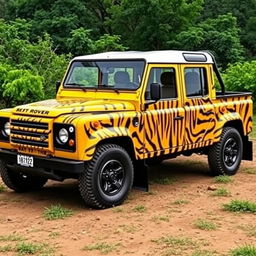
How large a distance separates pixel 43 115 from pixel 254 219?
112 inches

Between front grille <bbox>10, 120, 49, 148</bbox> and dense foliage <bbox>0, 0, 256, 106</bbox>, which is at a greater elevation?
dense foliage <bbox>0, 0, 256, 106</bbox>

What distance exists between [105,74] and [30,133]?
1.62 meters

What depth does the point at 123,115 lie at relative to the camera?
680cm

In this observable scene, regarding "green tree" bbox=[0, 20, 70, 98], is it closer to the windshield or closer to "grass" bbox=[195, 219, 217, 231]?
the windshield

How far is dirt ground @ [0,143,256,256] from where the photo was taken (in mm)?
5242

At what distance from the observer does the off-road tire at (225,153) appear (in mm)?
8492

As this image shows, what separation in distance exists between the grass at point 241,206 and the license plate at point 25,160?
2.53 meters

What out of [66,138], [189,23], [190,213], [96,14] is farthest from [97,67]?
[96,14]

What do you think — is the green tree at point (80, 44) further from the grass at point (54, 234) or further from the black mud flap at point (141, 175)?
the grass at point (54, 234)

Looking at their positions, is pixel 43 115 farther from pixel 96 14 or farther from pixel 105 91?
pixel 96 14

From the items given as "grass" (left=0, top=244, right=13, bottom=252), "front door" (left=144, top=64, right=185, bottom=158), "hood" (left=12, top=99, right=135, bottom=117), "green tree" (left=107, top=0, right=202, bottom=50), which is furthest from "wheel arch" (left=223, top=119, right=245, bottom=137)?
"green tree" (left=107, top=0, right=202, bottom=50)

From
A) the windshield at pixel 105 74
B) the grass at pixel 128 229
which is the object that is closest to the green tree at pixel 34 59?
the windshield at pixel 105 74

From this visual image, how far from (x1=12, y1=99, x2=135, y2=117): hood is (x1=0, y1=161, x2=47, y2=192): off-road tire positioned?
3.39ft

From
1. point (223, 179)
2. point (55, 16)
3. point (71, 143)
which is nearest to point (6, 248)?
point (71, 143)
